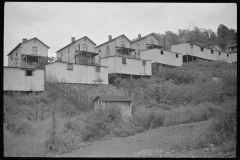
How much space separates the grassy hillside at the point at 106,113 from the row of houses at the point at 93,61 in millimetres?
2043

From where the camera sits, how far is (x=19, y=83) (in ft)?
70.8

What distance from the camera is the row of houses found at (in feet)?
80.0

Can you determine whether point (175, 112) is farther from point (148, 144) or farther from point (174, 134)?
point (148, 144)

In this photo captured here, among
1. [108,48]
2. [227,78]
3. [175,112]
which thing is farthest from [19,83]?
[108,48]

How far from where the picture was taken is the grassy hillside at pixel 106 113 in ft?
35.4

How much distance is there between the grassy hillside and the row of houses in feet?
6.70

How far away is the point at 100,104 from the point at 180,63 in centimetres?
2666

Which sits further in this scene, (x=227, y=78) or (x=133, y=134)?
(x=227, y=78)

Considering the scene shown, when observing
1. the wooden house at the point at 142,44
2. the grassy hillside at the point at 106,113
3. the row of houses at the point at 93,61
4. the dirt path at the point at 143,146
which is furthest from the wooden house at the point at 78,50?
the dirt path at the point at 143,146

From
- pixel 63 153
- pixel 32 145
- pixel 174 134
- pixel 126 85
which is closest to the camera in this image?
pixel 32 145

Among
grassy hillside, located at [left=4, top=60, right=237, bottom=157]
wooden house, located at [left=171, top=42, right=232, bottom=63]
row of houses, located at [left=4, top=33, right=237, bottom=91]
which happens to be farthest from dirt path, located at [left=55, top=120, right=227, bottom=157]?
wooden house, located at [left=171, top=42, right=232, bottom=63]

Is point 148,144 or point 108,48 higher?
point 108,48

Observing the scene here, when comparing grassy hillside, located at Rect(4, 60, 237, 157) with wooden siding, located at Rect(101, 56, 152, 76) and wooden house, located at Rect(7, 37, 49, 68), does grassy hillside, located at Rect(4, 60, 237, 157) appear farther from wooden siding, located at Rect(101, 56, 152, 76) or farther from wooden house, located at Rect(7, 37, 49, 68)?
wooden house, located at Rect(7, 37, 49, 68)

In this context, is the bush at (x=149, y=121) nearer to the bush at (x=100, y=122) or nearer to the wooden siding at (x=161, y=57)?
the bush at (x=100, y=122)
